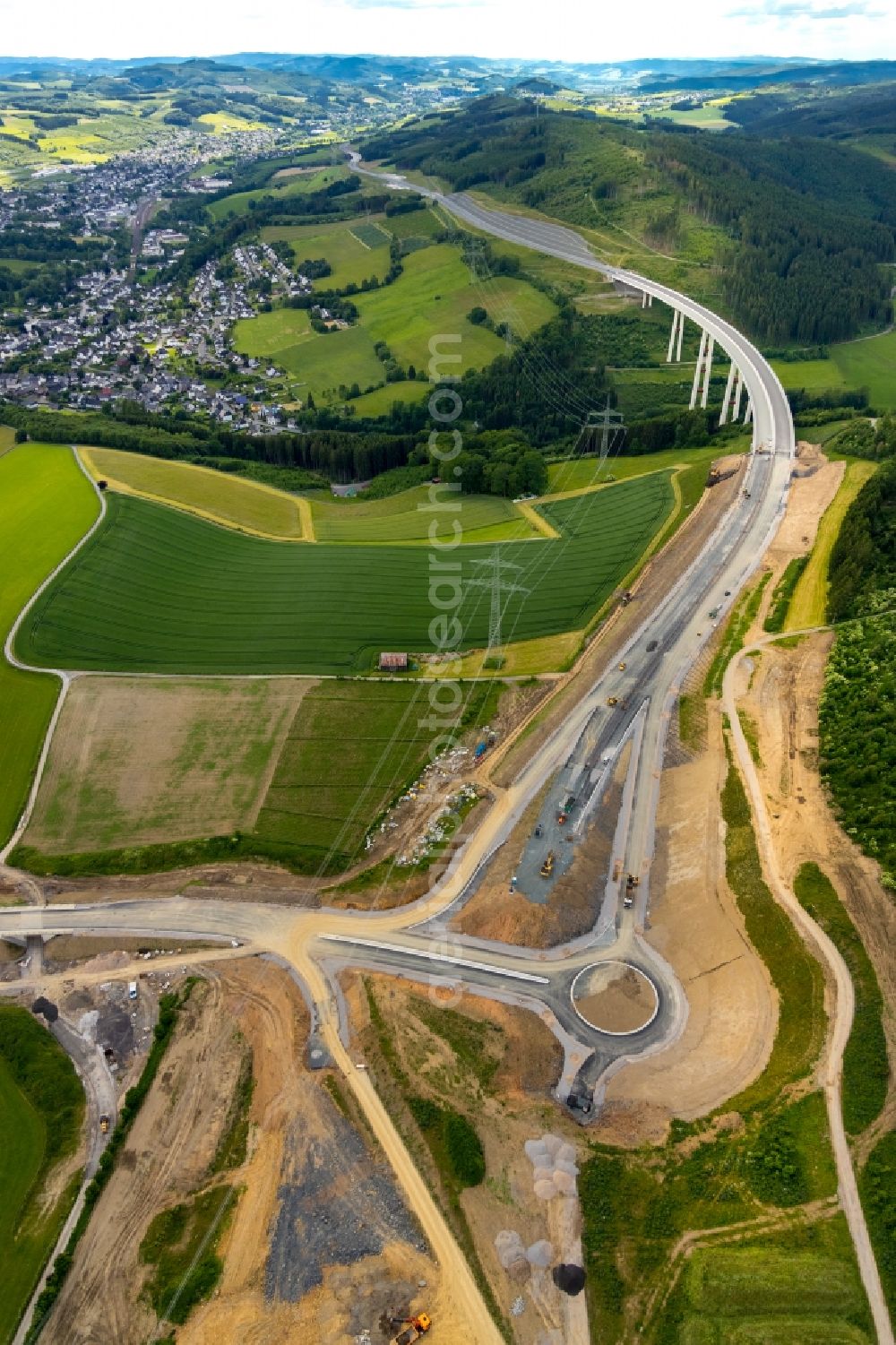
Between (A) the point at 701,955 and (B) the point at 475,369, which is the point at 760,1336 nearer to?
(A) the point at 701,955

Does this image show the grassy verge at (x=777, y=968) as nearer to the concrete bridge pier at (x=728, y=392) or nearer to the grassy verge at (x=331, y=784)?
the grassy verge at (x=331, y=784)

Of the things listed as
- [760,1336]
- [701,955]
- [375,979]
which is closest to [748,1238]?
[760,1336]

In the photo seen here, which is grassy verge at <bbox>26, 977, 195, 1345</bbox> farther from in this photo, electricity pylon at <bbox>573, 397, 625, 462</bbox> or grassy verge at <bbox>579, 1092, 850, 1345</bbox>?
electricity pylon at <bbox>573, 397, 625, 462</bbox>

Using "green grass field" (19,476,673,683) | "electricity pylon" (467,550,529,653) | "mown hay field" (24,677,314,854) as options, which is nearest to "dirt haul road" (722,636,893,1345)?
"electricity pylon" (467,550,529,653)

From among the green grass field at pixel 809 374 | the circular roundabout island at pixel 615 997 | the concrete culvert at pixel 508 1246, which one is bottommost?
the concrete culvert at pixel 508 1246

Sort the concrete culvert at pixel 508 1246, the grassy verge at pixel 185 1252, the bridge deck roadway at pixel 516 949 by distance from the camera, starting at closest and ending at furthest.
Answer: the grassy verge at pixel 185 1252, the concrete culvert at pixel 508 1246, the bridge deck roadway at pixel 516 949

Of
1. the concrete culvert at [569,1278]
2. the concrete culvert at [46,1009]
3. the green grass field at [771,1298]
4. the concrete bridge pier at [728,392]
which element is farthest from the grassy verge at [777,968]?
the concrete bridge pier at [728,392]
